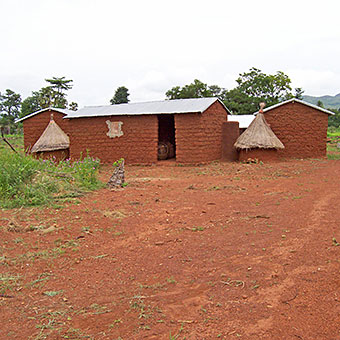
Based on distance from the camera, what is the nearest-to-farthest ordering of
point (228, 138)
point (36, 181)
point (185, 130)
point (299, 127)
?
1. point (36, 181)
2. point (185, 130)
3. point (228, 138)
4. point (299, 127)

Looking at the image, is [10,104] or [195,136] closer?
[195,136]

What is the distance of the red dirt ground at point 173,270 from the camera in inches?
99.1

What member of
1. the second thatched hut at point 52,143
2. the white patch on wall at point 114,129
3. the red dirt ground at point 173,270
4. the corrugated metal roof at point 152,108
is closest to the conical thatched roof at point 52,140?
the second thatched hut at point 52,143

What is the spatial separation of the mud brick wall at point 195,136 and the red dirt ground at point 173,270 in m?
6.92

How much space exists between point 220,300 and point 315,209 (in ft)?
Answer: 11.4

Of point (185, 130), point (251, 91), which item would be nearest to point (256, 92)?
point (251, 91)

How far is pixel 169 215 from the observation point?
225 inches

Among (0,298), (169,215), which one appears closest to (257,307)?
(0,298)

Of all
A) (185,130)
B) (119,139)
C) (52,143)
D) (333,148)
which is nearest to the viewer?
(185,130)

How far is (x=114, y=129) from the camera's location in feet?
47.6

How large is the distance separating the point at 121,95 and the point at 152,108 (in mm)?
24228

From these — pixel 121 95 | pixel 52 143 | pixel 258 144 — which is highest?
pixel 121 95

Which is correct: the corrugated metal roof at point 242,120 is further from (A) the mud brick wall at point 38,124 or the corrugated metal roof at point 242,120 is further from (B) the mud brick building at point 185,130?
(A) the mud brick wall at point 38,124

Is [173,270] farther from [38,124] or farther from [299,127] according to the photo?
[38,124]
